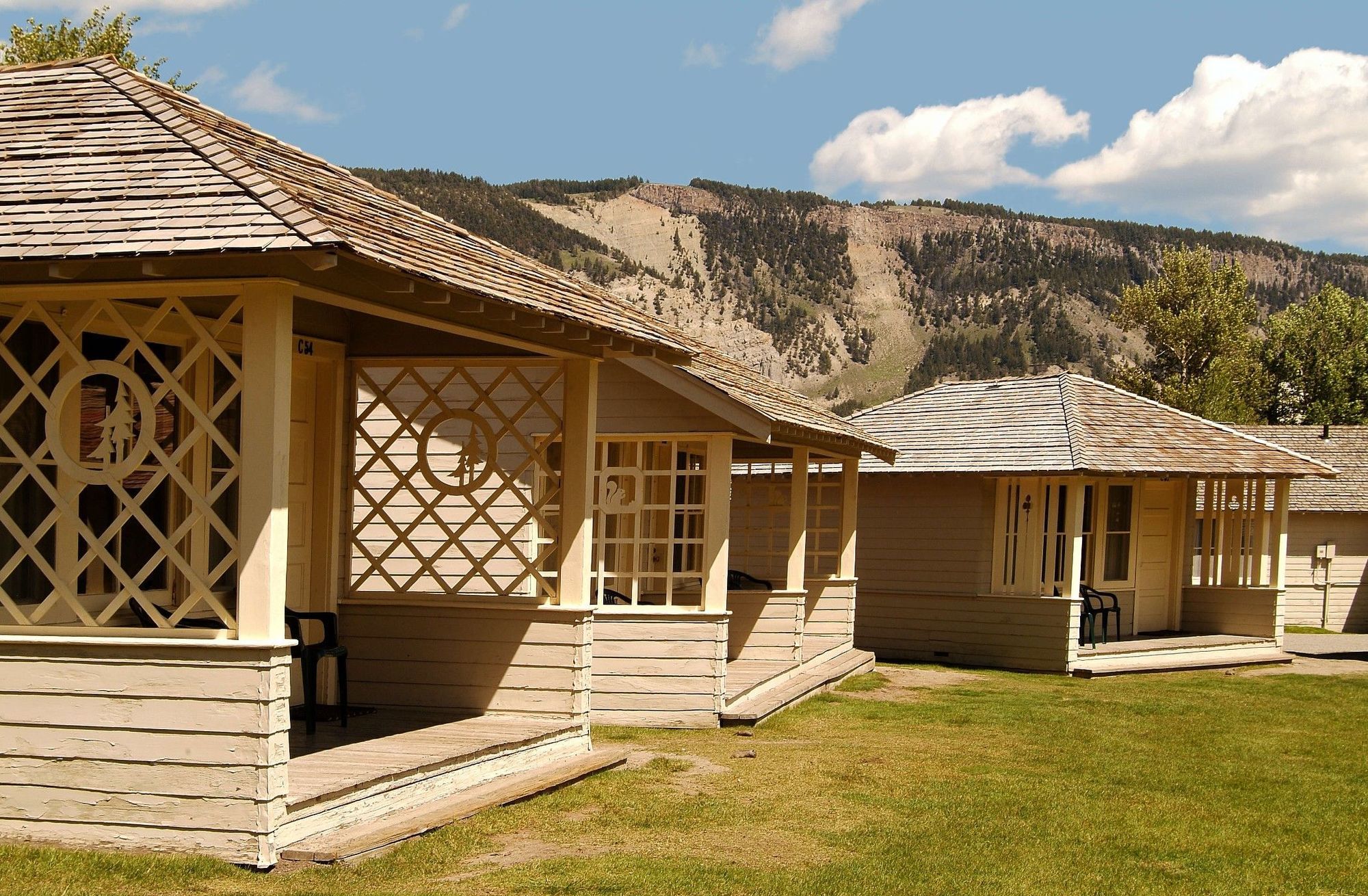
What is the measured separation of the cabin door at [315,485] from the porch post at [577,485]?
1.64 metres

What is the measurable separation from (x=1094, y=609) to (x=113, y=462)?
49.0ft

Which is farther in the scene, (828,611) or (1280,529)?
(1280,529)

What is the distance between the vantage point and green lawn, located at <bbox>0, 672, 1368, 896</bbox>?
691cm

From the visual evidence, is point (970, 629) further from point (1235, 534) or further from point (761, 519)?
point (1235, 534)

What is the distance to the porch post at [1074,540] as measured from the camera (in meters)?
18.7

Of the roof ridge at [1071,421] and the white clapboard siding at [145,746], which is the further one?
the roof ridge at [1071,421]

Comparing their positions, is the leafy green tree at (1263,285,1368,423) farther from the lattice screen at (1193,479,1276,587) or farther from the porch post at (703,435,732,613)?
the porch post at (703,435,732,613)

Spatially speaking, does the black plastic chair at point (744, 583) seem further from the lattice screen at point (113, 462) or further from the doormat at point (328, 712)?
the lattice screen at point (113, 462)

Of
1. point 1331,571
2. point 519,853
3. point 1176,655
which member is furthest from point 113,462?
point 1331,571

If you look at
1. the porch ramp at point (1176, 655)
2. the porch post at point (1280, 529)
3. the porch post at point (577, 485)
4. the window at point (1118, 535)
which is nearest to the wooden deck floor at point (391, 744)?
the porch post at point (577, 485)

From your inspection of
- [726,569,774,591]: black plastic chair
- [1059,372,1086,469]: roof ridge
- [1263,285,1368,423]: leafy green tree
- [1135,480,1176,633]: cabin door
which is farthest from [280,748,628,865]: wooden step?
[1263,285,1368,423]: leafy green tree

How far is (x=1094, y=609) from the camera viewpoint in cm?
2009

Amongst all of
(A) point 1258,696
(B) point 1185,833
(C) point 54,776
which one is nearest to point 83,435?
(C) point 54,776

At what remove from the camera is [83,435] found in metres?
8.31
